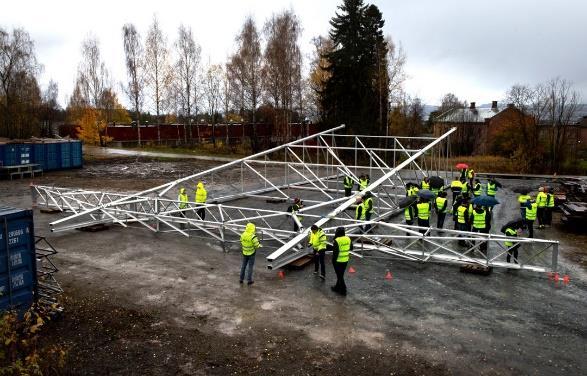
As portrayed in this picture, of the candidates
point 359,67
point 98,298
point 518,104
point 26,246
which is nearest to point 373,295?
point 98,298

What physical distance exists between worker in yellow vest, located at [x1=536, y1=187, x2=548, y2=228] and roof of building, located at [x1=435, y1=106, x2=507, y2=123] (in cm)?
4048

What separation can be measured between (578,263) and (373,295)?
7279 millimetres

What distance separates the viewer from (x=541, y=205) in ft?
63.0

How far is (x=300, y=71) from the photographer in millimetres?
51156

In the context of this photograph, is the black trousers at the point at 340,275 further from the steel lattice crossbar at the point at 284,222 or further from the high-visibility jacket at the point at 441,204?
the high-visibility jacket at the point at 441,204

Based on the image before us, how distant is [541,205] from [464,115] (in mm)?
47800

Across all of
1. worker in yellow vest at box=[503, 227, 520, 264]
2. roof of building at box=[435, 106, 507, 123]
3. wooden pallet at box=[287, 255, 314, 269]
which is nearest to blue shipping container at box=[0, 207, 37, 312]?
wooden pallet at box=[287, 255, 314, 269]

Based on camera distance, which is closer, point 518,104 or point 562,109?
point 562,109

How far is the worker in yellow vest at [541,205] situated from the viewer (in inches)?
748

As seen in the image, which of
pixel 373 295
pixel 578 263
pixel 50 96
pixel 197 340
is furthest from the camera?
pixel 50 96

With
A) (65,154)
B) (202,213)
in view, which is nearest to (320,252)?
(202,213)

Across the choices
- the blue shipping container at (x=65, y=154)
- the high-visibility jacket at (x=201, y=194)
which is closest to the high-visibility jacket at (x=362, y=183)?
the high-visibility jacket at (x=201, y=194)

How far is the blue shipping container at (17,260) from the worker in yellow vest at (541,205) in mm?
17114

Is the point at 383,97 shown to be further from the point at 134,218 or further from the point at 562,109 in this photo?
the point at 134,218
